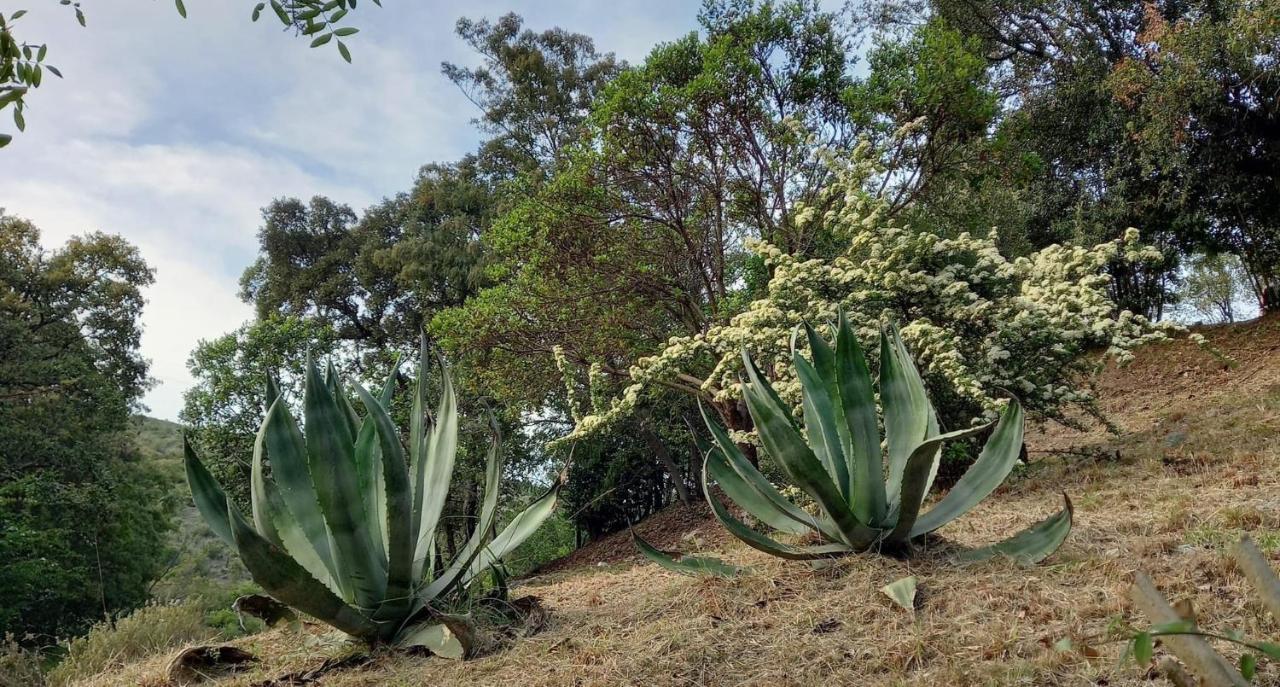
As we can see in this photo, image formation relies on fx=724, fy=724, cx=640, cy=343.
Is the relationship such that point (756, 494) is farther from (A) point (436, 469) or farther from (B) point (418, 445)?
(B) point (418, 445)

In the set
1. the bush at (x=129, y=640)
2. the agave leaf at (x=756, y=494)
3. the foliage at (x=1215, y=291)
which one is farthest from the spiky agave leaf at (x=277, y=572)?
the foliage at (x=1215, y=291)

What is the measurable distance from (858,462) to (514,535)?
5.07 feet

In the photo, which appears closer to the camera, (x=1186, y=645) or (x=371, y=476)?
(x=1186, y=645)

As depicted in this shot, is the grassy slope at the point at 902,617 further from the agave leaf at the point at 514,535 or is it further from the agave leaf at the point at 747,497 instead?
the agave leaf at the point at 514,535

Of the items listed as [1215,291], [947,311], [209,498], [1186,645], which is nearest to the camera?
[1186,645]

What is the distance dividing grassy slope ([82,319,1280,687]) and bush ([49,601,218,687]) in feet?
2.66

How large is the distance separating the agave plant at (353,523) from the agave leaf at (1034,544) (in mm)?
1854

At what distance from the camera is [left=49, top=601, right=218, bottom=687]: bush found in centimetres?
368

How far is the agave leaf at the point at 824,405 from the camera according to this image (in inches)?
128

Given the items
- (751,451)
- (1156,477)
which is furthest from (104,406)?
(1156,477)

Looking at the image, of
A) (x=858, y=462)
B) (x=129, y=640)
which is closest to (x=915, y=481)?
(x=858, y=462)

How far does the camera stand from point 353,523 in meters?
2.72

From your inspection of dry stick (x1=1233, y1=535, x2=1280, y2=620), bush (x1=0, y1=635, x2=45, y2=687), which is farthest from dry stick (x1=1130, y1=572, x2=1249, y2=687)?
bush (x1=0, y1=635, x2=45, y2=687)

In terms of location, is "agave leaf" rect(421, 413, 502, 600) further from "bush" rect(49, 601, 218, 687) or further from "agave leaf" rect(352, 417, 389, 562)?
"bush" rect(49, 601, 218, 687)
